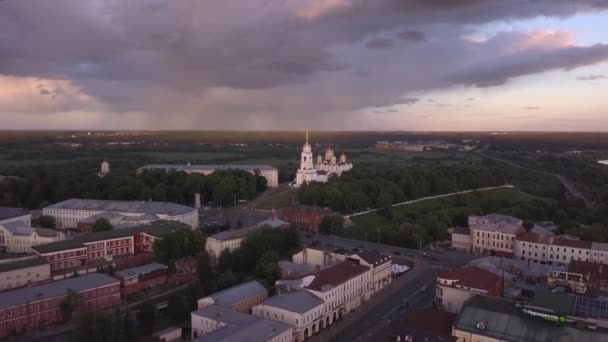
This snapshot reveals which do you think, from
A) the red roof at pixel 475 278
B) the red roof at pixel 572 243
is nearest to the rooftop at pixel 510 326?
the red roof at pixel 475 278

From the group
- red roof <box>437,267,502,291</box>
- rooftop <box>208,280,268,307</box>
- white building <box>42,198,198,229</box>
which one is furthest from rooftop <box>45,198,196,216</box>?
red roof <box>437,267,502,291</box>

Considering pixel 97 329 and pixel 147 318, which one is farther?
pixel 147 318

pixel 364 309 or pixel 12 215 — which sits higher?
pixel 12 215

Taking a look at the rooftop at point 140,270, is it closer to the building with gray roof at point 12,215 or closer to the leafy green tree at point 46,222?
the building with gray roof at point 12,215

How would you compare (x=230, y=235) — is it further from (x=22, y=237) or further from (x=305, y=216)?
(x=22, y=237)

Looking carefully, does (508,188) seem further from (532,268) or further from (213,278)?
(213,278)

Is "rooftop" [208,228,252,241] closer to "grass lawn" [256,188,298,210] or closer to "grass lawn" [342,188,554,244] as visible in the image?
"grass lawn" [342,188,554,244]

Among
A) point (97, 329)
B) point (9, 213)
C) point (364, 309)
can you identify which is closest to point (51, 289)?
point (97, 329)
